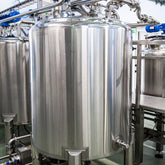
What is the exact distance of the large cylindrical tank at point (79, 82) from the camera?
48.1 inches

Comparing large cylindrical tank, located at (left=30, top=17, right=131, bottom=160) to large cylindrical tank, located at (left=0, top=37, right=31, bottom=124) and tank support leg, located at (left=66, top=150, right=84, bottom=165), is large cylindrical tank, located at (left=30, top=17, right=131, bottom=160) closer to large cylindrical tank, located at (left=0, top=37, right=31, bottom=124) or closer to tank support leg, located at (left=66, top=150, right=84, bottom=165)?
tank support leg, located at (left=66, top=150, right=84, bottom=165)

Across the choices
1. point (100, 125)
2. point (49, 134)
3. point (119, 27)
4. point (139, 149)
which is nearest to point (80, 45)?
point (119, 27)

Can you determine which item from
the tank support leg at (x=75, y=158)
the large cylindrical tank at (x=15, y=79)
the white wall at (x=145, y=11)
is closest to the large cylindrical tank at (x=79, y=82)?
the tank support leg at (x=75, y=158)

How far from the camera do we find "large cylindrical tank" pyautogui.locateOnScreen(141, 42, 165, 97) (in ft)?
7.09

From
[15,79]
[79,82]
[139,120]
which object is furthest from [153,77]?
[15,79]

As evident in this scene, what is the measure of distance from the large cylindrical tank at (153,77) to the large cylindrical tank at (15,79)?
1349 millimetres

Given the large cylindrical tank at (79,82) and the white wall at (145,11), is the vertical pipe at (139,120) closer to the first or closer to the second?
the large cylindrical tank at (79,82)

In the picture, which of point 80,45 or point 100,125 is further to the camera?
point 100,125

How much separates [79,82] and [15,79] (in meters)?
1.29

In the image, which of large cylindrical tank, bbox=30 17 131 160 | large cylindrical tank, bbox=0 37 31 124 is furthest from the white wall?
large cylindrical tank, bbox=30 17 131 160

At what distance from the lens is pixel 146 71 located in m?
2.29

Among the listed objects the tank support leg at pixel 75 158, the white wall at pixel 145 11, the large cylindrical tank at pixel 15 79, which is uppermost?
the white wall at pixel 145 11

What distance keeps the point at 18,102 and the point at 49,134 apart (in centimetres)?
108

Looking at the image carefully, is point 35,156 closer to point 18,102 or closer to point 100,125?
point 100,125
